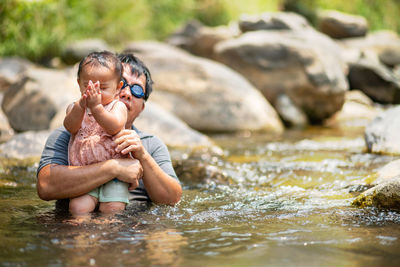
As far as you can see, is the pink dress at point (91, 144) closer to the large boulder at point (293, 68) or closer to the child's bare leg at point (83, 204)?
the child's bare leg at point (83, 204)

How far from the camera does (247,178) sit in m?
4.68

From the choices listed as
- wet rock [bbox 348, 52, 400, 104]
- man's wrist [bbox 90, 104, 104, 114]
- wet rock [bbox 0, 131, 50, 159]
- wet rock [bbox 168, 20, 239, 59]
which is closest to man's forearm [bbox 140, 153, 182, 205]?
man's wrist [bbox 90, 104, 104, 114]

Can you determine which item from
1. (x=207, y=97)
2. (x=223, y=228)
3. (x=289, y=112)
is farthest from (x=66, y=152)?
(x=289, y=112)

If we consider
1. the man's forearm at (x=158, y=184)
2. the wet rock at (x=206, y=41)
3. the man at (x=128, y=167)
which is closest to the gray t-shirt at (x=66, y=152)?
the man at (x=128, y=167)

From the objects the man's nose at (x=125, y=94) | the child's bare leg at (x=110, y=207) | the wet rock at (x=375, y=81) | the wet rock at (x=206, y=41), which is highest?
the wet rock at (x=206, y=41)

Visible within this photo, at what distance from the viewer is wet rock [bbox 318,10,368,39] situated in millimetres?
19172

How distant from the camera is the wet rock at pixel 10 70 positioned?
10445 millimetres

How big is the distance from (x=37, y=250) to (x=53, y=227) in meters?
0.42

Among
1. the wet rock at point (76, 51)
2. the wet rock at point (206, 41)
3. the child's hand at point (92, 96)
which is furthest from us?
the wet rock at point (206, 41)

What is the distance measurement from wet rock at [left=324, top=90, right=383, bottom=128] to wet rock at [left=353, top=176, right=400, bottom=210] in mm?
6651

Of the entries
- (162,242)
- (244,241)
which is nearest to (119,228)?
(162,242)

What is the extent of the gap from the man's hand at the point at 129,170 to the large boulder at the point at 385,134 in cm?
348

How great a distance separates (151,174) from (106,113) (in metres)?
0.50

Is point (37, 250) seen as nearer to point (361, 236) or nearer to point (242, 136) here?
point (361, 236)
